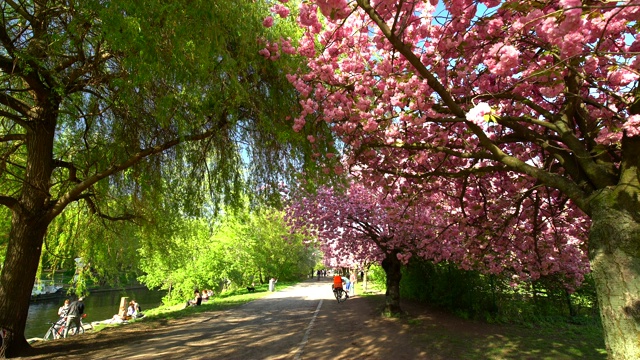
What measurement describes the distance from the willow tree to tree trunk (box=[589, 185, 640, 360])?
4.37 metres

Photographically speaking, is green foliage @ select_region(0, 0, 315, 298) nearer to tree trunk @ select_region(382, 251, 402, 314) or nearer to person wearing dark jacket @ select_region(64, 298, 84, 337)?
person wearing dark jacket @ select_region(64, 298, 84, 337)

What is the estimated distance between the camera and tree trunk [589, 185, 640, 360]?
12.0 feet

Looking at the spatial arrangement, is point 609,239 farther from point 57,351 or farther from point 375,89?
point 57,351

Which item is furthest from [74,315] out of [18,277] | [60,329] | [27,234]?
[27,234]

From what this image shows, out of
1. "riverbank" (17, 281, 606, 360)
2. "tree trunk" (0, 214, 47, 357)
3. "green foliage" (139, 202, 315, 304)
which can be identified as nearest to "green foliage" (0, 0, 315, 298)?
"tree trunk" (0, 214, 47, 357)

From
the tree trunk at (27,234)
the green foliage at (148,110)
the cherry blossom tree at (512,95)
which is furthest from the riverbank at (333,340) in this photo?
the cherry blossom tree at (512,95)

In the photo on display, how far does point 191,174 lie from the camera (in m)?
8.86

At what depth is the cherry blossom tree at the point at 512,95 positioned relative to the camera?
3773 mm

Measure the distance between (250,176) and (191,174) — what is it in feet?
4.45

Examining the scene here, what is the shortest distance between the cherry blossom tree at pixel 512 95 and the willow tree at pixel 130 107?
3.56 ft

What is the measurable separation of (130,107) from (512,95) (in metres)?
5.79

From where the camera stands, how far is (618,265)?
382 cm

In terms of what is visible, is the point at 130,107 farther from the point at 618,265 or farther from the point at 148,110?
the point at 618,265

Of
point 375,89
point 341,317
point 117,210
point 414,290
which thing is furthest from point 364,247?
point 375,89
